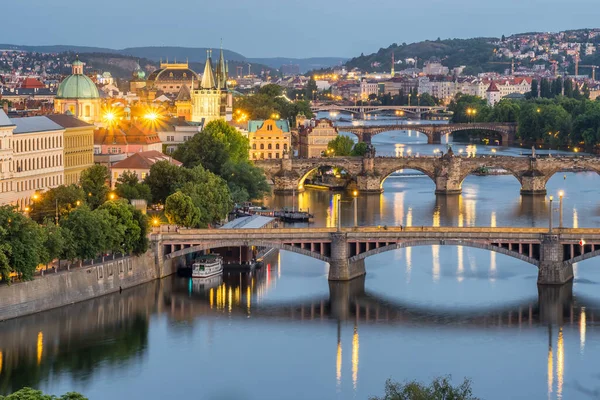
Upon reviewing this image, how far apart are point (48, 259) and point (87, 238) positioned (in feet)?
7.16

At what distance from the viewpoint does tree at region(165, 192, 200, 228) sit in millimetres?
50219

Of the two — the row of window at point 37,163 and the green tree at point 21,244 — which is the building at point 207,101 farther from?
the green tree at point 21,244

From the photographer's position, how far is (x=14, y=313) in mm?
39906

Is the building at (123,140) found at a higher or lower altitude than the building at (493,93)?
lower

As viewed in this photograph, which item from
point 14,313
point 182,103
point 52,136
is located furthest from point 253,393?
point 182,103

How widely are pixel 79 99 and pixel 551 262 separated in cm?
3050

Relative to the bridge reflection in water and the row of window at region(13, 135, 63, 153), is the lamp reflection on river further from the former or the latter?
the row of window at region(13, 135, 63, 153)

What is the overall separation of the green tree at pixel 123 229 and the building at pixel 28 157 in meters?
7.33

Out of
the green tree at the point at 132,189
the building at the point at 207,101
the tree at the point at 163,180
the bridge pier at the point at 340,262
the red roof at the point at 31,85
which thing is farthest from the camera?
the red roof at the point at 31,85

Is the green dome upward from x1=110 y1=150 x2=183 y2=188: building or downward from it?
upward

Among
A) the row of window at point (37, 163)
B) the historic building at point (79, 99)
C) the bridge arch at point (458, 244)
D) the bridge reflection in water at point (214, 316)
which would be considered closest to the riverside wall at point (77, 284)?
the bridge reflection in water at point (214, 316)

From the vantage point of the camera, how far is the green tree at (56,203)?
163ft

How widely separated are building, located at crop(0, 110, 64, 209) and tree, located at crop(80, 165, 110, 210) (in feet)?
4.52

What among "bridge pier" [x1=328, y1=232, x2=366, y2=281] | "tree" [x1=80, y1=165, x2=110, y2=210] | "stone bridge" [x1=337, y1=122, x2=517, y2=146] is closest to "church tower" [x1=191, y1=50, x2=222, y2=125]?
"stone bridge" [x1=337, y1=122, x2=517, y2=146]
